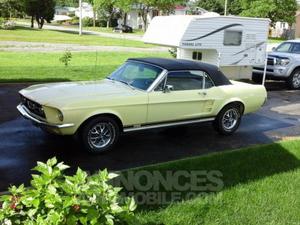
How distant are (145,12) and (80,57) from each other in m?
44.5

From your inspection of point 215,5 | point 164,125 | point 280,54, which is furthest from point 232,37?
point 215,5

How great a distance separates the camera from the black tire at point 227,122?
27.3ft

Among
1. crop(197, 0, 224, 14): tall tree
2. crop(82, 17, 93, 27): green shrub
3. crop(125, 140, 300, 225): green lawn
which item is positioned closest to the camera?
crop(125, 140, 300, 225): green lawn

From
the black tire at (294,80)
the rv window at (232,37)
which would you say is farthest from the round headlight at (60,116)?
the black tire at (294,80)

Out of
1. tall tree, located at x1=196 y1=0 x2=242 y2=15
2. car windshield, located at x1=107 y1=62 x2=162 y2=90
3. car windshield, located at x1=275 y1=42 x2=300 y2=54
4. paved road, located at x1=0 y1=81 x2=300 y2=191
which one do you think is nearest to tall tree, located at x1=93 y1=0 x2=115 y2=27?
tall tree, located at x1=196 y1=0 x2=242 y2=15

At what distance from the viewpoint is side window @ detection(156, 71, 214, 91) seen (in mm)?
7570

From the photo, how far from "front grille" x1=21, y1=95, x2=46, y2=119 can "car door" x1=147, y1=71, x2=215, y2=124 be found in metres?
1.80

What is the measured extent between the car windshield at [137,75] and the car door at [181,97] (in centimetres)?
22

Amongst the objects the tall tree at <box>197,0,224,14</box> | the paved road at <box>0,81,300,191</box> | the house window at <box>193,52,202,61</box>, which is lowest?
the paved road at <box>0,81,300,191</box>

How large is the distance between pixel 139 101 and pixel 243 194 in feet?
8.29

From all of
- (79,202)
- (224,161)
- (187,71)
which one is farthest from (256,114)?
(79,202)

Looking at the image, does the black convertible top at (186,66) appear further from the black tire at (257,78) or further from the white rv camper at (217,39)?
the black tire at (257,78)

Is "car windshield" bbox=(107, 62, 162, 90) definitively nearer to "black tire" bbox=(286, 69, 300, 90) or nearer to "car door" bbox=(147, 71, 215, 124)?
"car door" bbox=(147, 71, 215, 124)

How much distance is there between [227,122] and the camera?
8523mm
